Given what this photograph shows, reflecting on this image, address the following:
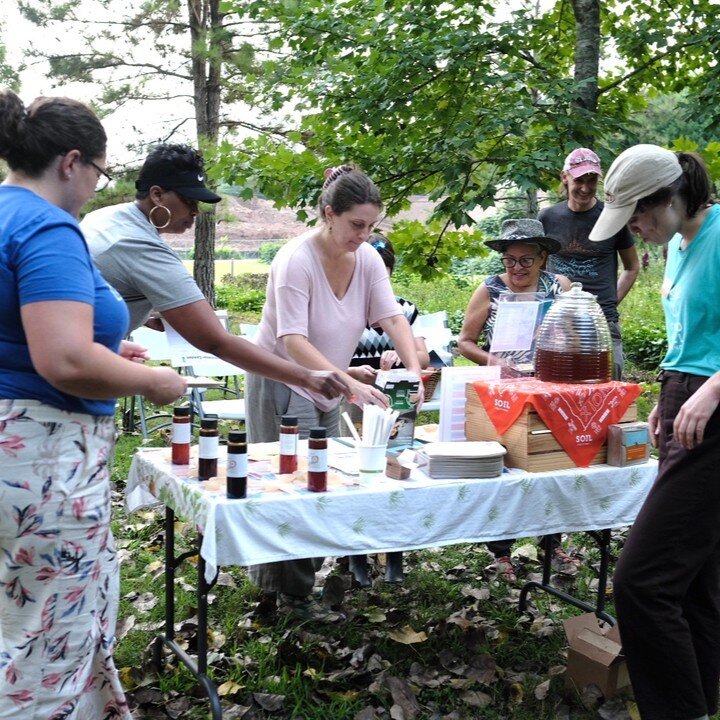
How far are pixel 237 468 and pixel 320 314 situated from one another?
1032mm

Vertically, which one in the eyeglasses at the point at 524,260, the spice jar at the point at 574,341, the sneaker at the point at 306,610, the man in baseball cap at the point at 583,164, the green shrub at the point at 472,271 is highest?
the man in baseball cap at the point at 583,164

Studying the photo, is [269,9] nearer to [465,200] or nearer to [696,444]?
[465,200]

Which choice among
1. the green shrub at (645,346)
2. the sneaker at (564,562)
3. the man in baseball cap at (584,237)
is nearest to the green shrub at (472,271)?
the green shrub at (645,346)

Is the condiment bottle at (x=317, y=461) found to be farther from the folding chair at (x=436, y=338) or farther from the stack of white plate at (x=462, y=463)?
the folding chair at (x=436, y=338)

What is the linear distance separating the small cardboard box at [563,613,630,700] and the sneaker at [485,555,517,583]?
0.93 m

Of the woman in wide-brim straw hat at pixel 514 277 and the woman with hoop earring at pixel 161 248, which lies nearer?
the woman with hoop earring at pixel 161 248

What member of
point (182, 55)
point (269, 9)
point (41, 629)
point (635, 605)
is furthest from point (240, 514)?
point (182, 55)

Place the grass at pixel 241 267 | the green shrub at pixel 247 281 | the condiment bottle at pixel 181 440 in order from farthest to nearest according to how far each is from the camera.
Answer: the grass at pixel 241 267 < the green shrub at pixel 247 281 < the condiment bottle at pixel 181 440

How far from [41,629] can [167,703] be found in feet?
3.70

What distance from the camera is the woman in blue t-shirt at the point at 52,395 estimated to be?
1740 millimetres

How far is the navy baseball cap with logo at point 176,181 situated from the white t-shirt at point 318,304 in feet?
2.27

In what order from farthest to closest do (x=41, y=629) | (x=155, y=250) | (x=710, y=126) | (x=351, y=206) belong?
(x=710, y=126)
(x=351, y=206)
(x=155, y=250)
(x=41, y=629)

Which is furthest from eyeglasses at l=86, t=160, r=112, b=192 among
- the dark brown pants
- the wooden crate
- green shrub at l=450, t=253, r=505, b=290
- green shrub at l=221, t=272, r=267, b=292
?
green shrub at l=221, t=272, r=267, b=292

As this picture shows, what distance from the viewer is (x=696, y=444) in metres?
2.31
